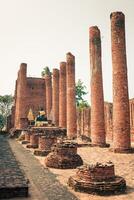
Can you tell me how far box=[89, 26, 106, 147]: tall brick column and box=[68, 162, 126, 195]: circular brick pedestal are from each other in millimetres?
10073

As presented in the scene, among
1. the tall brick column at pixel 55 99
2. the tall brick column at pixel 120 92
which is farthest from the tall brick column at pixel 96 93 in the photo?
the tall brick column at pixel 55 99

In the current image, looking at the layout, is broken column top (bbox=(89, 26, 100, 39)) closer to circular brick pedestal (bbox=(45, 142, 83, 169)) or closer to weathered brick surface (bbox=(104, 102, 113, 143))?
weathered brick surface (bbox=(104, 102, 113, 143))

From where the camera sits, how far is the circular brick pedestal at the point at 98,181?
641cm

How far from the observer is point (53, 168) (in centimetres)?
981

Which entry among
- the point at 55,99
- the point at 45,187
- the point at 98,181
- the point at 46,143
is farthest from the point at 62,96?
the point at 98,181

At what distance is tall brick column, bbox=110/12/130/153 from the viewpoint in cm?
1387

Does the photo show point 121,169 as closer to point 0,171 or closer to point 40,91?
point 0,171

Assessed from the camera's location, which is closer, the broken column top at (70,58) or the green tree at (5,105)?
the broken column top at (70,58)

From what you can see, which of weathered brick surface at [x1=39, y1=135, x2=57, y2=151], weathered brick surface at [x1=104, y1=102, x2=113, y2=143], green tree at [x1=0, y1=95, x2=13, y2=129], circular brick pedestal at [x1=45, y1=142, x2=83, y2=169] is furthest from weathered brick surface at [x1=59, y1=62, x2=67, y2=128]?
green tree at [x1=0, y1=95, x2=13, y2=129]

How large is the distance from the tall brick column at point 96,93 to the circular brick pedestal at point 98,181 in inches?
397

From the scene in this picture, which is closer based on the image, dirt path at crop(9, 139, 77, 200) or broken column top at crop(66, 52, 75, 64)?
dirt path at crop(9, 139, 77, 200)

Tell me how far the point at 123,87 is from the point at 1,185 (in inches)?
361

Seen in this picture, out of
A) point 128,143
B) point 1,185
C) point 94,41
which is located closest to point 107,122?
point 94,41

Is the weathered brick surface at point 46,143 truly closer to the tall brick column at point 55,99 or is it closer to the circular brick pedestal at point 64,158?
the circular brick pedestal at point 64,158
